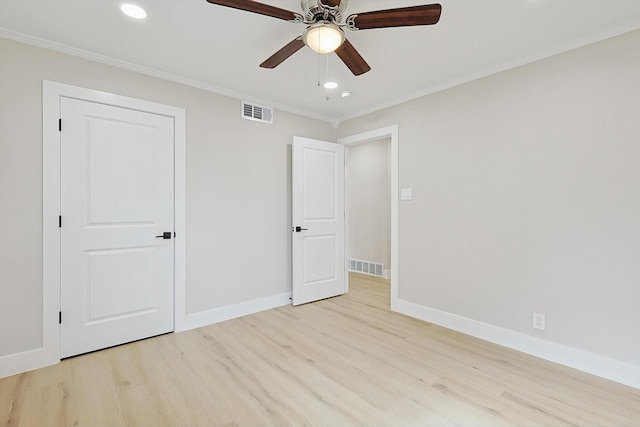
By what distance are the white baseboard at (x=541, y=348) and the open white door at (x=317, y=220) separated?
4.06ft

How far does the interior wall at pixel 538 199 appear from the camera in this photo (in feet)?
6.97

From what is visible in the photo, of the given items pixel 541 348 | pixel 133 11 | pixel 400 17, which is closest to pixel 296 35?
pixel 400 17

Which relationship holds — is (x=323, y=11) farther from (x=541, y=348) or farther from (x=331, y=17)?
(x=541, y=348)

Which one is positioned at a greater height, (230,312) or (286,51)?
(286,51)

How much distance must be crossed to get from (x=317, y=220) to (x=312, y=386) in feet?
7.17

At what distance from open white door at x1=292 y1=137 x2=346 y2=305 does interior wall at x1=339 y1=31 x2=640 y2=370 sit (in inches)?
43.0

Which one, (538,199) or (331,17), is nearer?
(331,17)

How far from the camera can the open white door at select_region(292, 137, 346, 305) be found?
3.75 meters

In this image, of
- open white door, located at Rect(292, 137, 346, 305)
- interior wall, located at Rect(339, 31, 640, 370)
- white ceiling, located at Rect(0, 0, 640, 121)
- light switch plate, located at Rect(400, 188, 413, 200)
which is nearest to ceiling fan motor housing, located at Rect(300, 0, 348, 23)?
white ceiling, located at Rect(0, 0, 640, 121)

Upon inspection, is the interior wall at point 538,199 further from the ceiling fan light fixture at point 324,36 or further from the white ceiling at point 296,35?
the ceiling fan light fixture at point 324,36

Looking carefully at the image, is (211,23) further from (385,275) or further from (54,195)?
(385,275)

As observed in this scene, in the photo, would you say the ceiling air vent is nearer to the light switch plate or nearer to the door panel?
the door panel

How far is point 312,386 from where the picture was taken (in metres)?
2.06

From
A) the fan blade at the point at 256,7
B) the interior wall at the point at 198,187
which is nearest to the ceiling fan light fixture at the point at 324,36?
the fan blade at the point at 256,7
